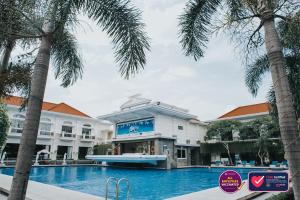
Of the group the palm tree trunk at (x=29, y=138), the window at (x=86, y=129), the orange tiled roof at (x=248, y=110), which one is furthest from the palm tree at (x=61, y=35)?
the window at (x=86, y=129)

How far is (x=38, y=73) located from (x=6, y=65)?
8.15 feet

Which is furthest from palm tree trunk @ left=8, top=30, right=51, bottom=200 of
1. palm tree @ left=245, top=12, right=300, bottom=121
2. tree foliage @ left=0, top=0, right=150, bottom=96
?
palm tree @ left=245, top=12, right=300, bottom=121

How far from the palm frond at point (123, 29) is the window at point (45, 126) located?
102ft

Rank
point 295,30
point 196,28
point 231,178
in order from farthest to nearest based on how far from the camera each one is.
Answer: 1. point 196,28
2. point 295,30
3. point 231,178

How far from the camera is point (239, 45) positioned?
5250 mm

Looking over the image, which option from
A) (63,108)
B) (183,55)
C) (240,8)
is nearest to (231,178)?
(240,8)

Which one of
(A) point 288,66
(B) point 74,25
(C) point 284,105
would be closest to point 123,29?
(B) point 74,25

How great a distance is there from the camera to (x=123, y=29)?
16.2 ft

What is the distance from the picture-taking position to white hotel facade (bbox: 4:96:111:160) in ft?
101

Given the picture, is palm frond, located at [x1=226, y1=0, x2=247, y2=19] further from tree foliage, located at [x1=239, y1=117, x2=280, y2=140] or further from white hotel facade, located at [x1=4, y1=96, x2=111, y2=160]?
white hotel facade, located at [x1=4, y1=96, x2=111, y2=160]

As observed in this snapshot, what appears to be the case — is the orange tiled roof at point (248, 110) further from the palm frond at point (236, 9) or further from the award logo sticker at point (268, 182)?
the award logo sticker at point (268, 182)

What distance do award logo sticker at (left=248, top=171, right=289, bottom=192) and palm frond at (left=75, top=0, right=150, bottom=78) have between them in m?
3.24

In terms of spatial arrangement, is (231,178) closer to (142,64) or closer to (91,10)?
(142,64)

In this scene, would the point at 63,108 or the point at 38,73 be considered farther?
the point at 63,108
